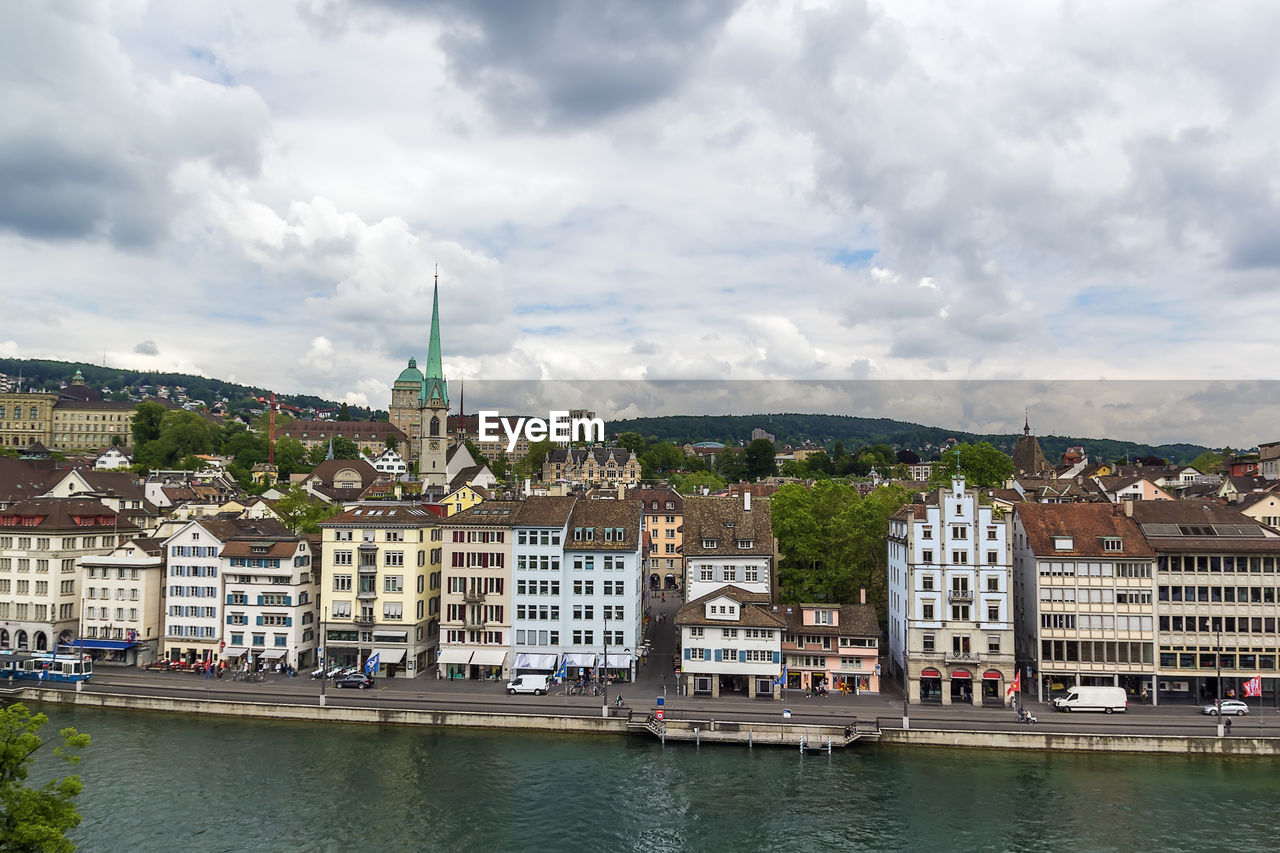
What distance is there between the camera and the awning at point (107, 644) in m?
72.0

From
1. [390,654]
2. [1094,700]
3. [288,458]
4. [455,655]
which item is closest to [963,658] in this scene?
[1094,700]

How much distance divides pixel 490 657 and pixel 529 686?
19.5 ft

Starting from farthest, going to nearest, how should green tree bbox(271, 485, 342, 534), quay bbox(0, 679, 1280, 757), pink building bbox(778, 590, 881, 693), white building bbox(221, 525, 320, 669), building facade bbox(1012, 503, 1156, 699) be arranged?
green tree bbox(271, 485, 342, 534), white building bbox(221, 525, 320, 669), pink building bbox(778, 590, 881, 693), building facade bbox(1012, 503, 1156, 699), quay bbox(0, 679, 1280, 757)

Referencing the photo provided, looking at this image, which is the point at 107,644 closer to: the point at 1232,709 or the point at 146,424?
the point at 1232,709

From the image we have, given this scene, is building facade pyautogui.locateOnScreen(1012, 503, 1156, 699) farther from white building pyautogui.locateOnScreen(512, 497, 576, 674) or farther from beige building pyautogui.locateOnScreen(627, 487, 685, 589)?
beige building pyautogui.locateOnScreen(627, 487, 685, 589)

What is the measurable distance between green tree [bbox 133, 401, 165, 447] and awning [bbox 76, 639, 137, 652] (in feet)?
447

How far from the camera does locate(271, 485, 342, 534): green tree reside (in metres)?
93.4

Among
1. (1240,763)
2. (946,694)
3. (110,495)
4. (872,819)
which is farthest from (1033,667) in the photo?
(110,495)

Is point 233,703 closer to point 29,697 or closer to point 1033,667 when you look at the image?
point 29,697

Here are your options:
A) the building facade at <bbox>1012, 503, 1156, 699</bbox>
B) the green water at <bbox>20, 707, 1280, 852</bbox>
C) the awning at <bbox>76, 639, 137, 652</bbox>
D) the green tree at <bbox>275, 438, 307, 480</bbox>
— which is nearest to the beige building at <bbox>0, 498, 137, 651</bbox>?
the awning at <bbox>76, 639, 137, 652</bbox>

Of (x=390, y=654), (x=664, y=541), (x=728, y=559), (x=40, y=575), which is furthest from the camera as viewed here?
(x=664, y=541)

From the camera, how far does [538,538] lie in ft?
225

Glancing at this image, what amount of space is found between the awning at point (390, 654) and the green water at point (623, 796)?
10821 millimetres

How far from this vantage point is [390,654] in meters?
68.0
